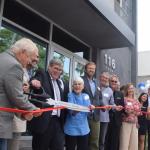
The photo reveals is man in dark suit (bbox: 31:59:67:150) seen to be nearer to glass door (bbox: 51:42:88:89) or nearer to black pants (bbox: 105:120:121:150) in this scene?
black pants (bbox: 105:120:121:150)

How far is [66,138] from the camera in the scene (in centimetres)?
479

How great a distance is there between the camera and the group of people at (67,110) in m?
2.92

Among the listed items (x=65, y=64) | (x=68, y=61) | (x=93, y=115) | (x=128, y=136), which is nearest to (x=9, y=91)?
(x=93, y=115)

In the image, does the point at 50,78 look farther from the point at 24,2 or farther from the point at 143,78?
the point at 143,78

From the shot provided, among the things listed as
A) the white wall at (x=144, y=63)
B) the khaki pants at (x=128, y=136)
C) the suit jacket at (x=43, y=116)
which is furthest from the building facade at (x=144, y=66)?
the suit jacket at (x=43, y=116)

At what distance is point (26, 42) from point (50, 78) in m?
1.44

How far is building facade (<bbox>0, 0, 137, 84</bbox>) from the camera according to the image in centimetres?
652

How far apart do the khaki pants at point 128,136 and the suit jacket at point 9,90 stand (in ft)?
11.3

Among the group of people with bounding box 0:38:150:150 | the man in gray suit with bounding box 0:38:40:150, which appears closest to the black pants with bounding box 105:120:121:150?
the group of people with bounding box 0:38:150:150

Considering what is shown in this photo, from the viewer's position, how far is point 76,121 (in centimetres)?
477

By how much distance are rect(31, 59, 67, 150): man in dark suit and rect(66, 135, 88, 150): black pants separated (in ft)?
0.99

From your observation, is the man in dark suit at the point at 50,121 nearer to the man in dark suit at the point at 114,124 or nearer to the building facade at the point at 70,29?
the man in dark suit at the point at 114,124

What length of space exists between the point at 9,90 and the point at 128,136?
3.72m

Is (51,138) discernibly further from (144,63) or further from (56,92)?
(144,63)
